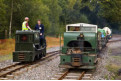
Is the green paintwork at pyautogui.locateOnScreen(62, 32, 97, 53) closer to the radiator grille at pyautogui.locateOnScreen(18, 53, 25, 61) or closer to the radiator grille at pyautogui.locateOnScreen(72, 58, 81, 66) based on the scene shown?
the radiator grille at pyautogui.locateOnScreen(72, 58, 81, 66)

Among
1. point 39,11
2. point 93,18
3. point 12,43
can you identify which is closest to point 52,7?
point 93,18

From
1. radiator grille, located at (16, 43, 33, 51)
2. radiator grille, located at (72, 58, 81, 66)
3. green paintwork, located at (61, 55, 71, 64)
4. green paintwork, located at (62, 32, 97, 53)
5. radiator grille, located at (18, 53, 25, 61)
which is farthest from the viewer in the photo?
radiator grille, located at (16, 43, 33, 51)

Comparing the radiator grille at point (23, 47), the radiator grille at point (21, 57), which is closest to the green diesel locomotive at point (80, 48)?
the radiator grille at point (23, 47)

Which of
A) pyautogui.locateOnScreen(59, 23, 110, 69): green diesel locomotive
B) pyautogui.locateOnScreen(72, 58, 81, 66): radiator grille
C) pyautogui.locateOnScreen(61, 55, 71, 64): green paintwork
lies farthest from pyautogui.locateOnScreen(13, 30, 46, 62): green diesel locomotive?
pyautogui.locateOnScreen(72, 58, 81, 66): radiator grille

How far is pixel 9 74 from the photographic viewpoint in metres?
10.7

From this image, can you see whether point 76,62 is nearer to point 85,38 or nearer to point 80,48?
point 80,48

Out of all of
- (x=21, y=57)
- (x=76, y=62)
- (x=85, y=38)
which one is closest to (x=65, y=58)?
(x=76, y=62)

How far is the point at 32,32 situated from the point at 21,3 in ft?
65.3

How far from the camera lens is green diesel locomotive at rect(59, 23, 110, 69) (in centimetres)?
1123

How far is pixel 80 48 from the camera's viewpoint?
1198cm

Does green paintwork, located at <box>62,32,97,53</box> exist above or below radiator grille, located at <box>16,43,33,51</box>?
above

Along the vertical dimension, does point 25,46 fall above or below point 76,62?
above

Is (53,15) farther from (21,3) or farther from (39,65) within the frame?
(39,65)

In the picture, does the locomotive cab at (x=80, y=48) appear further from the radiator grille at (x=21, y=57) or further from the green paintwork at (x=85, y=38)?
the radiator grille at (x=21, y=57)
